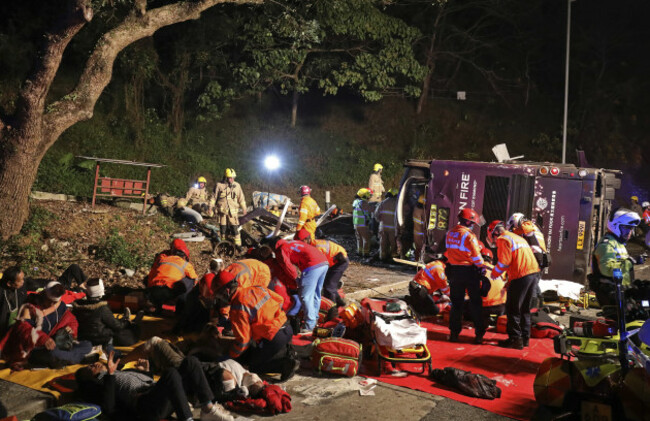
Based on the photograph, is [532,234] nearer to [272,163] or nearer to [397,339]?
[397,339]

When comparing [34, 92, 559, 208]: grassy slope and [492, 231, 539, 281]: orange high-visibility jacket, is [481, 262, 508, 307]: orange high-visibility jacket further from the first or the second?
[34, 92, 559, 208]: grassy slope

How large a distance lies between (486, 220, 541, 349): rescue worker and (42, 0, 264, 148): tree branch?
27.5 ft

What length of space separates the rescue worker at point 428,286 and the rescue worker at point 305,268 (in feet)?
5.61

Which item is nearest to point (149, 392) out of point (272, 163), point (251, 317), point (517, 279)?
point (251, 317)

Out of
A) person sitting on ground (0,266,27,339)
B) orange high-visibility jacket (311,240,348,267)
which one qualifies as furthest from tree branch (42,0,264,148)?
orange high-visibility jacket (311,240,348,267)

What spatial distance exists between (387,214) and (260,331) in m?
7.98

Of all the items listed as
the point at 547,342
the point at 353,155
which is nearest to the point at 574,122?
the point at 353,155

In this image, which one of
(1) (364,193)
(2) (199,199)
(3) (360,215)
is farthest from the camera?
(2) (199,199)

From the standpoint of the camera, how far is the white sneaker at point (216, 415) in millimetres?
5461

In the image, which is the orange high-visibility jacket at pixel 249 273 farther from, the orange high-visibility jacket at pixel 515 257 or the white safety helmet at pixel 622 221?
the white safety helmet at pixel 622 221

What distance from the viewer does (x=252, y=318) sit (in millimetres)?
6496

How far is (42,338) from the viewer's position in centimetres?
669

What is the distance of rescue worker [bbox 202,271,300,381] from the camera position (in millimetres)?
6461

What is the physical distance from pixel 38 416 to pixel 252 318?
225cm
